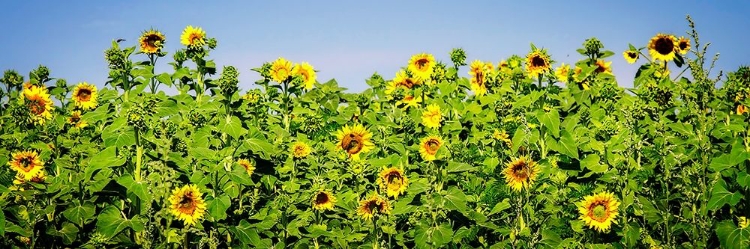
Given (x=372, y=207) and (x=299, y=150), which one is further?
(x=299, y=150)

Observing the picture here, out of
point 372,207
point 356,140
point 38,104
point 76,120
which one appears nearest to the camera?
point 372,207

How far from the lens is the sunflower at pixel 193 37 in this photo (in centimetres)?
559

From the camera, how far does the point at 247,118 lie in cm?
591

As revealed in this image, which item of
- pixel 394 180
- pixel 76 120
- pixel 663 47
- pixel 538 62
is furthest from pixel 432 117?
pixel 76 120

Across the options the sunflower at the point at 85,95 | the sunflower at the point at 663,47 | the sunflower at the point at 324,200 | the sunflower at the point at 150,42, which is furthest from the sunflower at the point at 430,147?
the sunflower at the point at 85,95

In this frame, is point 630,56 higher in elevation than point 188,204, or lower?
higher

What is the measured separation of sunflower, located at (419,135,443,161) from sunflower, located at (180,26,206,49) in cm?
205

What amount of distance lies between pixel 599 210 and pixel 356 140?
1.81 m

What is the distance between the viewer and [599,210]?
4.55 metres

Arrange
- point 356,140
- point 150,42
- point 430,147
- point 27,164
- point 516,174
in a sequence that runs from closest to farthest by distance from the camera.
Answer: point 516,174
point 430,147
point 356,140
point 150,42
point 27,164

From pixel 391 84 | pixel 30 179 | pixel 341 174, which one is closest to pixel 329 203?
pixel 341 174

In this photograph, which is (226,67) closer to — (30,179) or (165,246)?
(165,246)

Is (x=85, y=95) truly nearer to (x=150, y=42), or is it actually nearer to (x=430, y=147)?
(x=150, y=42)

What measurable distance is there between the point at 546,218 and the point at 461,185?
78 cm
